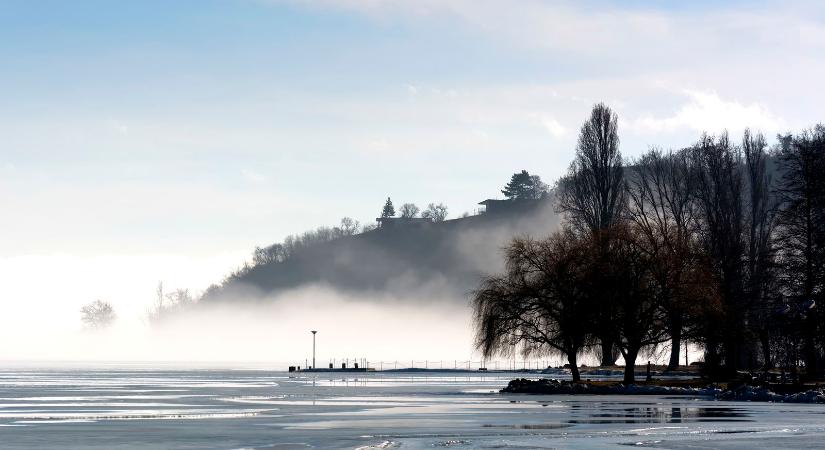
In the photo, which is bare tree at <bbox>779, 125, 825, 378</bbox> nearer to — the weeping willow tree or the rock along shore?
the rock along shore

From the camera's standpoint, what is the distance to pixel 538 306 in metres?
83.1

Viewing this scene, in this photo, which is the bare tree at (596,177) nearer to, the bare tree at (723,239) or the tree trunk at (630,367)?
the bare tree at (723,239)

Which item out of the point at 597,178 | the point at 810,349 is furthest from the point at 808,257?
the point at 597,178

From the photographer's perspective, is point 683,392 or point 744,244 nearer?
point 683,392

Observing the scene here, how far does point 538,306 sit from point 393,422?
136 feet

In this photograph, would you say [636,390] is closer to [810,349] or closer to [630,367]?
[630,367]

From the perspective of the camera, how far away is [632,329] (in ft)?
272

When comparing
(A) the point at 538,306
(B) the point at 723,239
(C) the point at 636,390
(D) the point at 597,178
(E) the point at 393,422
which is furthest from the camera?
(D) the point at 597,178

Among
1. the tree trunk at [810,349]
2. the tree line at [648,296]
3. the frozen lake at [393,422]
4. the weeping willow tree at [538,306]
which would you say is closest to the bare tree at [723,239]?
the tree line at [648,296]

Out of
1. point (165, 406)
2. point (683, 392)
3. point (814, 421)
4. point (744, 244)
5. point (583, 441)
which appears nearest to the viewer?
point (583, 441)

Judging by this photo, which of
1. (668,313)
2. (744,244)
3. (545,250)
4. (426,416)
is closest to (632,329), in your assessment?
(668,313)

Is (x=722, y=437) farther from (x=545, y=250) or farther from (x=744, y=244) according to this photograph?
(x=744, y=244)

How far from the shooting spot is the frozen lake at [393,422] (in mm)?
34281

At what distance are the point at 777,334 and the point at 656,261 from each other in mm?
9678
